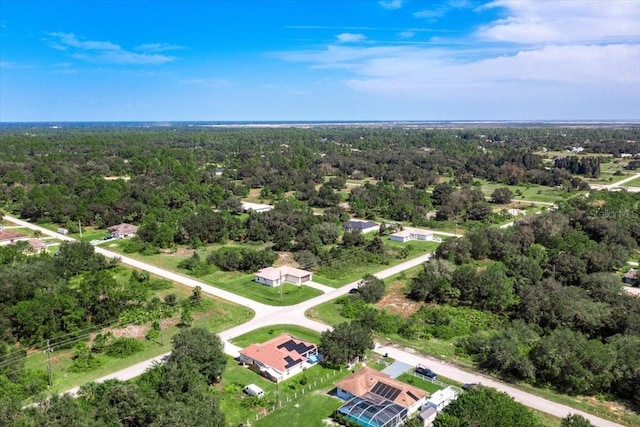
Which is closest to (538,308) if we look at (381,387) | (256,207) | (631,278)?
(381,387)

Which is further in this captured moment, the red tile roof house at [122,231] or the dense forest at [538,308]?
the red tile roof house at [122,231]

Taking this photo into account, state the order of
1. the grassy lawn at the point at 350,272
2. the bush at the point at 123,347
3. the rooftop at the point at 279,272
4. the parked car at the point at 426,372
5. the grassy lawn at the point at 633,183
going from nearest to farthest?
the parked car at the point at 426,372 < the bush at the point at 123,347 < the rooftop at the point at 279,272 < the grassy lawn at the point at 350,272 < the grassy lawn at the point at 633,183

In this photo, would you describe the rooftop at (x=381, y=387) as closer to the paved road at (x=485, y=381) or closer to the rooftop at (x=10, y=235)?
the paved road at (x=485, y=381)

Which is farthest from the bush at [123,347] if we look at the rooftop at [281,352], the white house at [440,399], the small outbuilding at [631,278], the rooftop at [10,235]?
the small outbuilding at [631,278]

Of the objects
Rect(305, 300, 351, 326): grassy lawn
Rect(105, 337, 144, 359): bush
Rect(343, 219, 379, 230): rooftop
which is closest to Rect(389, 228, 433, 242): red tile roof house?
Rect(343, 219, 379, 230): rooftop

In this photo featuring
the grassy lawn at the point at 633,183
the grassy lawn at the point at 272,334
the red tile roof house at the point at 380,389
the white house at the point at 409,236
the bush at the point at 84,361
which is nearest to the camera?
the red tile roof house at the point at 380,389

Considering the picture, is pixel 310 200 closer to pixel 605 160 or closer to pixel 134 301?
pixel 134 301

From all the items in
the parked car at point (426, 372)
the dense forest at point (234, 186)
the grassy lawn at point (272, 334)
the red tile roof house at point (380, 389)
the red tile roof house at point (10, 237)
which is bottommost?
the grassy lawn at point (272, 334)
